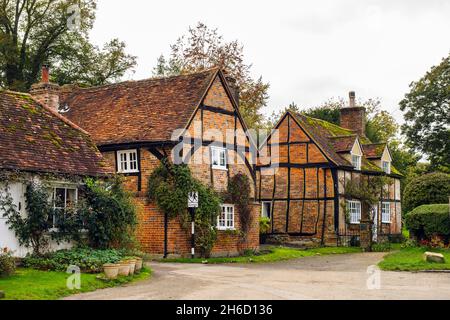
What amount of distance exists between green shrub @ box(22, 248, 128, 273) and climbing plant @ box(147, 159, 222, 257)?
20.5 feet

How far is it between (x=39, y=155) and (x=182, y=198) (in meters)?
7.11

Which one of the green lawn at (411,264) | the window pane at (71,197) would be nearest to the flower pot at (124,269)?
the window pane at (71,197)

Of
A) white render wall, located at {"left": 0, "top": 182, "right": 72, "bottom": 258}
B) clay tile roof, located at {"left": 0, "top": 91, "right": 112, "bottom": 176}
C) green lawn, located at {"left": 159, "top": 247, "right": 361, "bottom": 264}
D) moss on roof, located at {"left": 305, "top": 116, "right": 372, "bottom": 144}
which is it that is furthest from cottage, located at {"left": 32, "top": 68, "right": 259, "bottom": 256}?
moss on roof, located at {"left": 305, "top": 116, "right": 372, "bottom": 144}

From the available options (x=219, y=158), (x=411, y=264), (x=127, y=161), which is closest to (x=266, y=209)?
(x=219, y=158)

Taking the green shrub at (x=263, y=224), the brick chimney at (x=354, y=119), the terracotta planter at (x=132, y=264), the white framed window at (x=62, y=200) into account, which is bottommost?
the terracotta planter at (x=132, y=264)

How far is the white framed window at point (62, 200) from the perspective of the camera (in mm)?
21016

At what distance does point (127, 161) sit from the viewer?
92.7ft

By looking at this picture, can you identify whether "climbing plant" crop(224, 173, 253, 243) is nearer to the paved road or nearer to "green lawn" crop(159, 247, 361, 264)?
"green lawn" crop(159, 247, 361, 264)

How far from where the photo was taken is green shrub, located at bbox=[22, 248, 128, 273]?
19.0 metres

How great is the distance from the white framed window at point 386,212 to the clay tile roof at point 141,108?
19492mm

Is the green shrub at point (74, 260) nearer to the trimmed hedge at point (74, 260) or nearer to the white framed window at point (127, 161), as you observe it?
the trimmed hedge at point (74, 260)

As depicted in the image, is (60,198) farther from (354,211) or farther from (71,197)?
(354,211)
